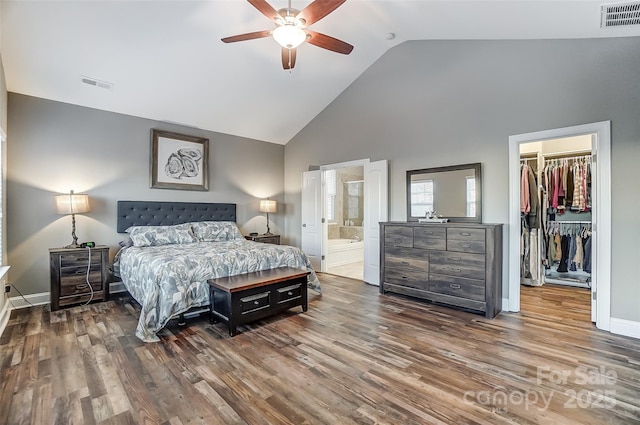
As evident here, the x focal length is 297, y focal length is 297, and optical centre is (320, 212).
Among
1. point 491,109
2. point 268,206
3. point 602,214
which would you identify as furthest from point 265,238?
point 602,214

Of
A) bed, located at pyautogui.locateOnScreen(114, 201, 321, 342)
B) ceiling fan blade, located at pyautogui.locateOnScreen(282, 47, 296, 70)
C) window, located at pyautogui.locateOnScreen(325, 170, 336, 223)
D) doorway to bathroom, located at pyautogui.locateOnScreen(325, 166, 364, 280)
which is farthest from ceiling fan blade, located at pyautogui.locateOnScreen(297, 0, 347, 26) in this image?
window, located at pyautogui.locateOnScreen(325, 170, 336, 223)

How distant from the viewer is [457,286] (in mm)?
3631

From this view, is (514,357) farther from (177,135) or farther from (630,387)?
(177,135)

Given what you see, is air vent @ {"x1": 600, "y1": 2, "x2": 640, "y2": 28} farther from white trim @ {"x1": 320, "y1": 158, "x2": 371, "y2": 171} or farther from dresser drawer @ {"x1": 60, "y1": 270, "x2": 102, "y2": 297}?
dresser drawer @ {"x1": 60, "y1": 270, "x2": 102, "y2": 297}

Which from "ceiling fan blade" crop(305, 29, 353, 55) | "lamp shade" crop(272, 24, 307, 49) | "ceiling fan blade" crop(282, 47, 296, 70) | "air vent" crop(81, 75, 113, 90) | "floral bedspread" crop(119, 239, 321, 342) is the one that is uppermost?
"air vent" crop(81, 75, 113, 90)

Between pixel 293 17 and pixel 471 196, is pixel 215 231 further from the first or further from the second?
pixel 471 196

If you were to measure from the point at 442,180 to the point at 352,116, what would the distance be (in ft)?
6.71

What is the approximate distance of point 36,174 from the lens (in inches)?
155

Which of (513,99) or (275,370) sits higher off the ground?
(513,99)

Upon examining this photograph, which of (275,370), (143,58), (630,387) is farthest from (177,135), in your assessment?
(630,387)

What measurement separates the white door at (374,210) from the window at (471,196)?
1.20 m

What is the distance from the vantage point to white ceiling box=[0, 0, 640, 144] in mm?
2951

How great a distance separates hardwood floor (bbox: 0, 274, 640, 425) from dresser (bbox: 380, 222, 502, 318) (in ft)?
0.96

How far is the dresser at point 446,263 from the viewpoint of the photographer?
11.2 ft
